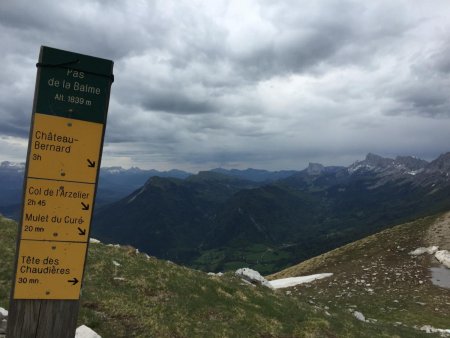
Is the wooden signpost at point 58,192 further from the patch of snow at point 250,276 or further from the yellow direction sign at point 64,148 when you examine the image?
the patch of snow at point 250,276

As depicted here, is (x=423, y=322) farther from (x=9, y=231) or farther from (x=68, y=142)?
(x=68, y=142)

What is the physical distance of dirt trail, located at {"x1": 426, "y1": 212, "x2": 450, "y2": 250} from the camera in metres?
66.5

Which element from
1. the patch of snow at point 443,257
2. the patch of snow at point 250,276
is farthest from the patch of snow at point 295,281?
the patch of snow at point 250,276

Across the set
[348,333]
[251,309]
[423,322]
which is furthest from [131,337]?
[423,322]

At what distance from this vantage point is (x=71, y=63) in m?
6.19

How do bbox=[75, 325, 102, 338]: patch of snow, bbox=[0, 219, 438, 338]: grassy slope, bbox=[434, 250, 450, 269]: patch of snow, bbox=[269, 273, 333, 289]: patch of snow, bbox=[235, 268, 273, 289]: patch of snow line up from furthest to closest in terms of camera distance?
bbox=[434, 250, 450, 269]: patch of snow → bbox=[269, 273, 333, 289]: patch of snow → bbox=[235, 268, 273, 289]: patch of snow → bbox=[0, 219, 438, 338]: grassy slope → bbox=[75, 325, 102, 338]: patch of snow

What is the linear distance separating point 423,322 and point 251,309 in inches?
996

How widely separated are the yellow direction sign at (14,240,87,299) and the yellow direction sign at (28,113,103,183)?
45.6 inches

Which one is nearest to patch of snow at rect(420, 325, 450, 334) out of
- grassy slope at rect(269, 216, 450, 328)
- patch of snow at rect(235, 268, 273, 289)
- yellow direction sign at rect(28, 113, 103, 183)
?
grassy slope at rect(269, 216, 450, 328)

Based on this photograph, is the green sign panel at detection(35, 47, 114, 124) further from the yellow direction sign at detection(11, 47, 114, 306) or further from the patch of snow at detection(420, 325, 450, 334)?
the patch of snow at detection(420, 325, 450, 334)

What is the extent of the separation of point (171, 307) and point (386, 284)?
42.1m

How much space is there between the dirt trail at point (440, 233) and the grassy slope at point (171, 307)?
45.2 meters

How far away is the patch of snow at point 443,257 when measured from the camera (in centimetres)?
5836

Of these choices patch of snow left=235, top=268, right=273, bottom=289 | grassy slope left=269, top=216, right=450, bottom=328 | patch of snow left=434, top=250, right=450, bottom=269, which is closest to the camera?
patch of snow left=235, top=268, right=273, bottom=289
